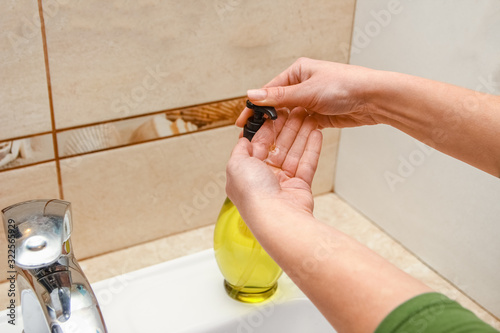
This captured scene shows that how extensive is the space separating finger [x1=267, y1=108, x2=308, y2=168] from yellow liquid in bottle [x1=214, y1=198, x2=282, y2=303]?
0.08m

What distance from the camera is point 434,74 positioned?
2.39 feet

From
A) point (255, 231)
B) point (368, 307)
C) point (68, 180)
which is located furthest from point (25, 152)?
point (368, 307)

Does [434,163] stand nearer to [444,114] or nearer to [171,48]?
[444,114]

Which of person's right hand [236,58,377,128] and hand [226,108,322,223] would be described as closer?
hand [226,108,322,223]

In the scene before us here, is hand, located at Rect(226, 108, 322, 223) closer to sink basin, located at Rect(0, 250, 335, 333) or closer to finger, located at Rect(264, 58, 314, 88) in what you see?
finger, located at Rect(264, 58, 314, 88)

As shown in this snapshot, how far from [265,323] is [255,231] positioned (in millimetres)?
247

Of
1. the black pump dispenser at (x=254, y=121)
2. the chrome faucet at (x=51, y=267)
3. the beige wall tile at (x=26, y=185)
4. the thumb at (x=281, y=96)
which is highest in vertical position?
the thumb at (x=281, y=96)

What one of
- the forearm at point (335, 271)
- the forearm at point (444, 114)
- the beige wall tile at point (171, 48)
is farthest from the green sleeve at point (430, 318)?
the beige wall tile at point (171, 48)

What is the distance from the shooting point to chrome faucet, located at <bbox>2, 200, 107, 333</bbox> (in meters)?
0.44

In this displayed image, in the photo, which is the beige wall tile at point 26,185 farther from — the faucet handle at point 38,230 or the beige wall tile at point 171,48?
the faucet handle at point 38,230

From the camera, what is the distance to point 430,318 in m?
0.36

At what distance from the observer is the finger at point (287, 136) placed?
0.65 metres

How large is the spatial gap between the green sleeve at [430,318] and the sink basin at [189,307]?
329 millimetres

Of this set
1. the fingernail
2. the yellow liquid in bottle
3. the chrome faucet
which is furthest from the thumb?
the chrome faucet
